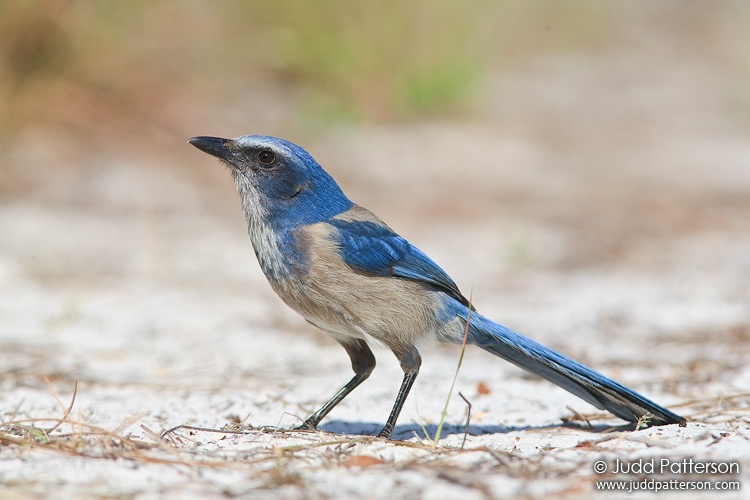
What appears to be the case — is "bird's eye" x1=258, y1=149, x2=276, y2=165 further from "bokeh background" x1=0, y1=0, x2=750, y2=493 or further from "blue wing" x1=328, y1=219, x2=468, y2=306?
"bokeh background" x1=0, y1=0, x2=750, y2=493

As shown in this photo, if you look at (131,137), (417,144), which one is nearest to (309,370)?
(131,137)

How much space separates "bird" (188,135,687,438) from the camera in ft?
12.7

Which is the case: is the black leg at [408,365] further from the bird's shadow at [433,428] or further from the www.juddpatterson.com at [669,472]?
the www.juddpatterson.com at [669,472]

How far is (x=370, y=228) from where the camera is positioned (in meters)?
4.12

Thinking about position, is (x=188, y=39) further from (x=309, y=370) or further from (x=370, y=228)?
(x=370, y=228)

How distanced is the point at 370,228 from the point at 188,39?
7.16 meters

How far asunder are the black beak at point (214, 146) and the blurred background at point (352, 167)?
6.39 feet

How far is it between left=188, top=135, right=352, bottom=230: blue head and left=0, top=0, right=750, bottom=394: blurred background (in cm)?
174

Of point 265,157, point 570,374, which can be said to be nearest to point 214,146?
point 265,157

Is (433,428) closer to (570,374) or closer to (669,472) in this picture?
(570,374)

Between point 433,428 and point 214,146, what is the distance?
64.9 inches

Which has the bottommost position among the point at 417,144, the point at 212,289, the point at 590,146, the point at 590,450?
the point at 590,450

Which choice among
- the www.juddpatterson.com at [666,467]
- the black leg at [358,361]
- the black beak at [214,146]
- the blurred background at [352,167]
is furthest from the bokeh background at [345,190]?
the black beak at [214,146]

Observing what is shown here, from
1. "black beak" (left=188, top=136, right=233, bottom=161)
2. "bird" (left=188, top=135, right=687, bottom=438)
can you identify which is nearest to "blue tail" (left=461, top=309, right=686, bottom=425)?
"bird" (left=188, top=135, right=687, bottom=438)
